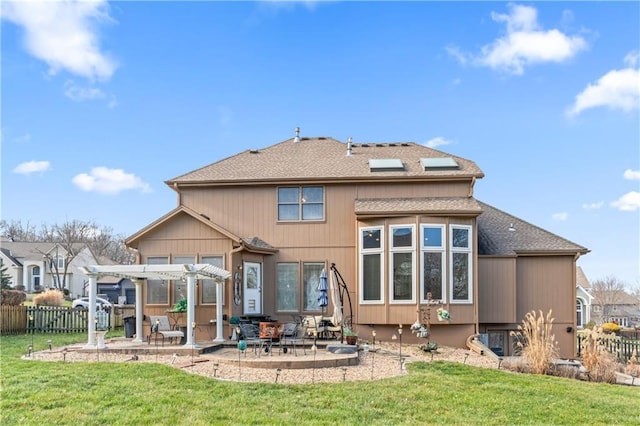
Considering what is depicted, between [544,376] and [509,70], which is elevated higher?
[509,70]

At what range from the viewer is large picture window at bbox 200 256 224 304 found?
1541 centimetres

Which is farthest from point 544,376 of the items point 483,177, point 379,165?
point 379,165

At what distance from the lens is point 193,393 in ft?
27.5

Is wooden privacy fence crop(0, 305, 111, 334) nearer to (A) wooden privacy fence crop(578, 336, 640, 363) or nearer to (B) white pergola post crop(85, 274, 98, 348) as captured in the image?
(B) white pergola post crop(85, 274, 98, 348)

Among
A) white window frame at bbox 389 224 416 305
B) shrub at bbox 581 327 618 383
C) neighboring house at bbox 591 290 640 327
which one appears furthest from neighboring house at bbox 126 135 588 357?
neighboring house at bbox 591 290 640 327

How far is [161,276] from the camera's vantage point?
14.5 m

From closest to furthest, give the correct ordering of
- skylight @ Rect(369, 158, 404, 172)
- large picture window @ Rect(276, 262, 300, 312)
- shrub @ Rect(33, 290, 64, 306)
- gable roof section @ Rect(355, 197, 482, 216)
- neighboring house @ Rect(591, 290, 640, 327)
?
gable roof section @ Rect(355, 197, 482, 216) → large picture window @ Rect(276, 262, 300, 312) → skylight @ Rect(369, 158, 404, 172) → shrub @ Rect(33, 290, 64, 306) → neighboring house @ Rect(591, 290, 640, 327)

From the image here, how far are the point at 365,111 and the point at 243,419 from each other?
14.4 meters

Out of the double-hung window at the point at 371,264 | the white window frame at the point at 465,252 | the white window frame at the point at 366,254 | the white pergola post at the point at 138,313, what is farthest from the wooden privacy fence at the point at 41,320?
the white window frame at the point at 465,252

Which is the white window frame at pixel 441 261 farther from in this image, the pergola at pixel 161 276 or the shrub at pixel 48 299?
the shrub at pixel 48 299

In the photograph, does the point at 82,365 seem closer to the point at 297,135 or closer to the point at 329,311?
the point at 329,311

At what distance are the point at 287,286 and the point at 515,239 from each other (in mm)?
7000

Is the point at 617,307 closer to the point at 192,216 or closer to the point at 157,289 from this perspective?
the point at 192,216

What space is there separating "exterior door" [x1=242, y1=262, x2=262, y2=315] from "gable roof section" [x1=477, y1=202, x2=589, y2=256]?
6.50 m
